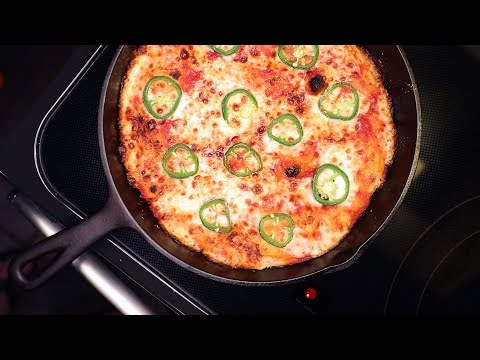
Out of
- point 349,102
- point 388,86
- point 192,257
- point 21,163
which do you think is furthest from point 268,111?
point 21,163

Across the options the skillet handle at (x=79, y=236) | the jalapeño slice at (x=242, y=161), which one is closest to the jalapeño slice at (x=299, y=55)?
the jalapeño slice at (x=242, y=161)

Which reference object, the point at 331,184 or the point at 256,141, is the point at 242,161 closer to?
the point at 256,141

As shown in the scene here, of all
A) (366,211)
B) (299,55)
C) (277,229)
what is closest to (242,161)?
(277,229)

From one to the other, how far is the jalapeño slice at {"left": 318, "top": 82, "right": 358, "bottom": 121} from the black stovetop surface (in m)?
0.69

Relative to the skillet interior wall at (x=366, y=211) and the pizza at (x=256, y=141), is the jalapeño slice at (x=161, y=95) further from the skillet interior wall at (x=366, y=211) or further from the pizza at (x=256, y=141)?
the skillet interior wall at (x=366, y=211)

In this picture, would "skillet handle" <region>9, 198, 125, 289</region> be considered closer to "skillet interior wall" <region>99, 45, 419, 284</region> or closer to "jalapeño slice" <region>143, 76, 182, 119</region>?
"skillet interior wall" <region>99, 45, 419, 284</region>

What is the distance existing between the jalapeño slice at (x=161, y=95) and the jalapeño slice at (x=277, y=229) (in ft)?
3.23

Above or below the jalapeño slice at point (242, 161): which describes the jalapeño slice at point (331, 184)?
above

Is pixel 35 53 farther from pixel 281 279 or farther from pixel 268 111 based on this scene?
pixel 281 279

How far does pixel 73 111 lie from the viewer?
3.20m

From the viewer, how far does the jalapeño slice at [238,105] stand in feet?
9.44

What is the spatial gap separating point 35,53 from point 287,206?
240 centimetres

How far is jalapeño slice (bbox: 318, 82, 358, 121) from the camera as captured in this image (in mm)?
2850

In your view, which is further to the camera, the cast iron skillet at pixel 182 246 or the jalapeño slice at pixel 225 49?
the jalapeño slice at pixel 225 49
